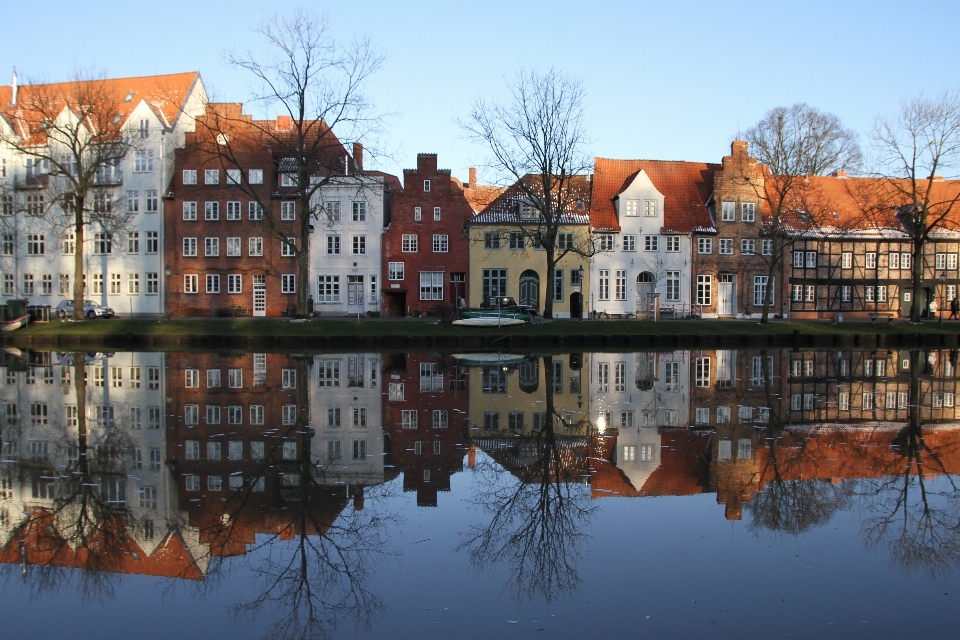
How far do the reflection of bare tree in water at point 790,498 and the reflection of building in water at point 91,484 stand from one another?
6270 millimetres

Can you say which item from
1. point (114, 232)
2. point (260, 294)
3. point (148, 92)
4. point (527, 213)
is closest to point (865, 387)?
point (527, 213)

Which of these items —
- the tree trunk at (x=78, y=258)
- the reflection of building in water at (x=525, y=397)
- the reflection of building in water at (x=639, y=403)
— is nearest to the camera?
the reflection of building in water at (x=639, y=403)

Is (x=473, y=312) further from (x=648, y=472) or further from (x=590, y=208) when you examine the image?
(x=648, y=472)

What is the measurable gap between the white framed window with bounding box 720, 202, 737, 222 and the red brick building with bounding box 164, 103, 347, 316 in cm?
2812

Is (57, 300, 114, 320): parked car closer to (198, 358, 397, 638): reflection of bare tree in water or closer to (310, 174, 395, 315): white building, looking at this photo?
(310, 174, 395, 315): white building

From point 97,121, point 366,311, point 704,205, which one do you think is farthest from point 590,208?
point 97,121

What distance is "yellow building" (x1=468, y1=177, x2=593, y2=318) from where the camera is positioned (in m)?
51.8

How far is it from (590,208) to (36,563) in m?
48.5

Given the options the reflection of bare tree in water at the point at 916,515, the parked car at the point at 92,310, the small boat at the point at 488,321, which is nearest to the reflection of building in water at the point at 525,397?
the reflection of bare tree in water at the point at 916,515

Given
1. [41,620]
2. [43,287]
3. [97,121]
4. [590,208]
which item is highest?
[97,121]

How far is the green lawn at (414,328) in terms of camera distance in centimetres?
3694

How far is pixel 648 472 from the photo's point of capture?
11422 mm

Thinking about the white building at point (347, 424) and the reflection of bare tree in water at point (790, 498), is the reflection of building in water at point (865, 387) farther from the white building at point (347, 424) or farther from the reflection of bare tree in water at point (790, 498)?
the white building at point (347, 424)

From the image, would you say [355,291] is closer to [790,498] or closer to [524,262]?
[524,262]
